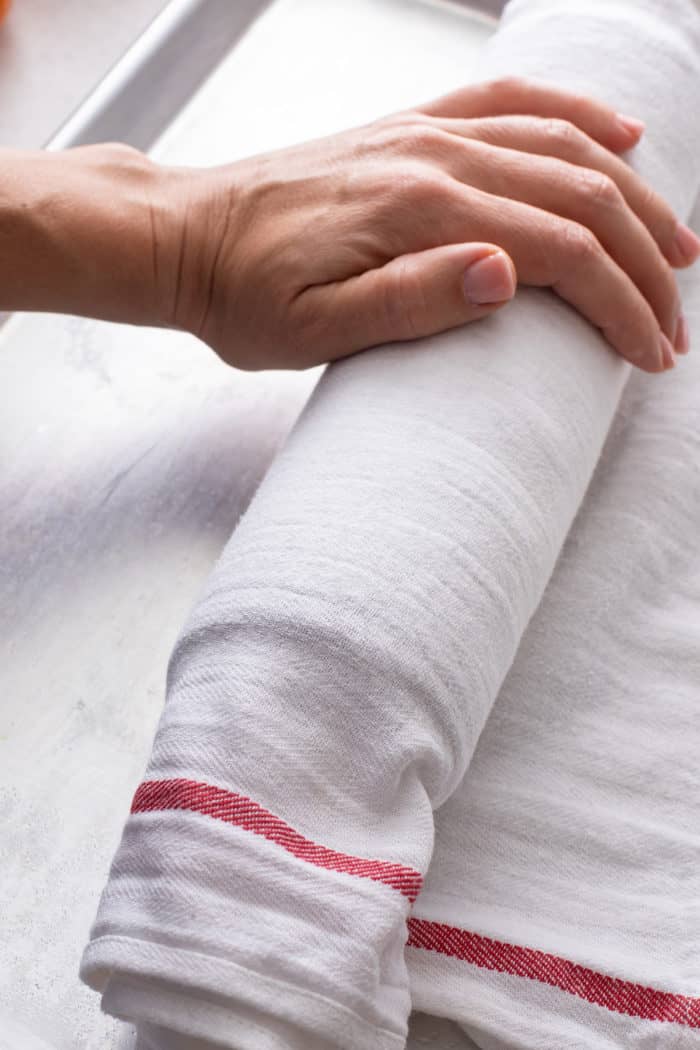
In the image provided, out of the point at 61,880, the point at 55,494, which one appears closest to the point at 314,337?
the point at 55,494

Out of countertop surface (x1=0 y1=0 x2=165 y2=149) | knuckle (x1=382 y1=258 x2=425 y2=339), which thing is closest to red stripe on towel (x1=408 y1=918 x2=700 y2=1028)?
knuckle (x1=382 y1=258 x2=425 y2=339)

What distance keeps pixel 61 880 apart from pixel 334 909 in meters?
0.20

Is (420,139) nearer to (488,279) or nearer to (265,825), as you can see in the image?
(488,279)

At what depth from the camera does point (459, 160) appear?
27.3 inches

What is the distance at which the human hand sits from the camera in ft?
2.10

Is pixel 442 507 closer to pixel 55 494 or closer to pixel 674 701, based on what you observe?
pixel 674 701

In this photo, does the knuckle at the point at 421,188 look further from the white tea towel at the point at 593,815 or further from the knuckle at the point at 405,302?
the white tea towel at the point at 593,815

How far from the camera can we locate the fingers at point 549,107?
2.37 feet

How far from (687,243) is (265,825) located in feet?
1.55

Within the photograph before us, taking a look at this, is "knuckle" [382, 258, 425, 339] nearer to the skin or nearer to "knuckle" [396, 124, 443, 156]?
the skin

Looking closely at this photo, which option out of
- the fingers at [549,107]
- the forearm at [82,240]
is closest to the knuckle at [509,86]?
the fingers at [549,107]

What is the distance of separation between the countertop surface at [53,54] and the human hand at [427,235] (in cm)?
32

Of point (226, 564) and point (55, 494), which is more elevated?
point (226, 564)

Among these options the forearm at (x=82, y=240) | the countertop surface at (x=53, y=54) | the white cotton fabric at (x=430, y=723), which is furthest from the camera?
the countertop surface at (x=53, y=54)
